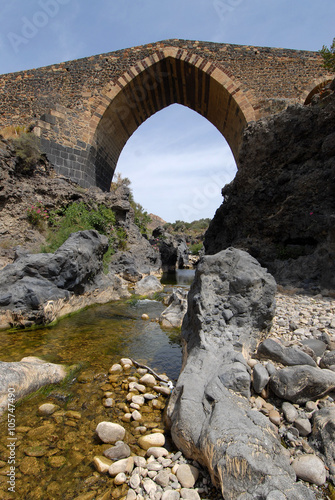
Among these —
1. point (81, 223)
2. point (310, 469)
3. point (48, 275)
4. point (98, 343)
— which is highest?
point (81, 223)

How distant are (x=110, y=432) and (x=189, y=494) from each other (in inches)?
28.7

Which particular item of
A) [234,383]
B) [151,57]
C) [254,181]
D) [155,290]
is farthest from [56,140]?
[234,383]

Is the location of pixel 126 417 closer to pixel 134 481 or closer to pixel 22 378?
pixel 134 481

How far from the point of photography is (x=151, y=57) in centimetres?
1095

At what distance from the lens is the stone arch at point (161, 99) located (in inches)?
422

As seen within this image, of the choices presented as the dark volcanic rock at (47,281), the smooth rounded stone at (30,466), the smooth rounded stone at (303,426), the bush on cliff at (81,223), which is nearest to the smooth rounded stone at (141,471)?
the smooth rounded stone at (30,466)

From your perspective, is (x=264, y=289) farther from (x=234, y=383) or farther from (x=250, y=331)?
(x=234, y=383)

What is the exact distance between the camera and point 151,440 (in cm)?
183

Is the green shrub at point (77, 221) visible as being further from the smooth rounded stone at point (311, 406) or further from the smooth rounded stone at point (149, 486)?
the smooth rounded stone at point (311, 406)

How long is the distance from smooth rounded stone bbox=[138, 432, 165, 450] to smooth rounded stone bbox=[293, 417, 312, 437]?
0.89 m

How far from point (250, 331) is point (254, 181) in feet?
17.0

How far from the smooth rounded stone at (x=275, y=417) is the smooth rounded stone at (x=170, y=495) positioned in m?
0.76

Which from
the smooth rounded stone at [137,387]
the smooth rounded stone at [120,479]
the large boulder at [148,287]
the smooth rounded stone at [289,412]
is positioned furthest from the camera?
the large boulder at [148,287]

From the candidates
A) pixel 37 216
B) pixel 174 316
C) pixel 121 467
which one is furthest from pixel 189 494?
pixel 37 216
